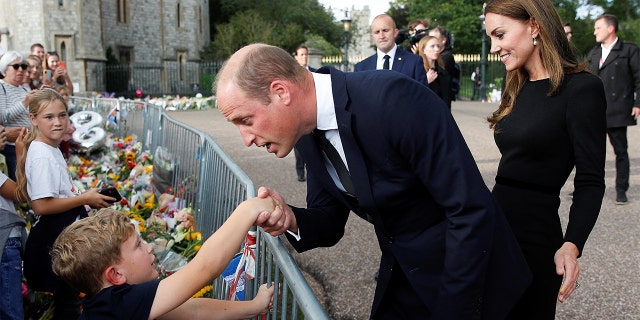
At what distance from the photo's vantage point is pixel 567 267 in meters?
2.13

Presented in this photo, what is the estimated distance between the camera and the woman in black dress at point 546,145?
2184 mm

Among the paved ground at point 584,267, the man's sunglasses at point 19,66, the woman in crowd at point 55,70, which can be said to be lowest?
the paved ground at point 584,267

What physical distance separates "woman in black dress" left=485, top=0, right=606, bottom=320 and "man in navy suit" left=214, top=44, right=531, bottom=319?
44cm

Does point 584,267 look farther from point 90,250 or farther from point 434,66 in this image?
point 90,250

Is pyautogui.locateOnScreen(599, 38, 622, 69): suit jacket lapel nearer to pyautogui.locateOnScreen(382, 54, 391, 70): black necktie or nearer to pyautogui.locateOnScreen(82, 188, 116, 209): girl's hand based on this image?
pyautogui.locateOnScreen(382, 54, 391, 70): black necktie

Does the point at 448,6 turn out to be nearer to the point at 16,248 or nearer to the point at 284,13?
the point at 284,13

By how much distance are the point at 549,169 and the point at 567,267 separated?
14.0 inches

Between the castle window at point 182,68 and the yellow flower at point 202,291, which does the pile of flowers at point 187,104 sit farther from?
the yellow flower at point 202,291

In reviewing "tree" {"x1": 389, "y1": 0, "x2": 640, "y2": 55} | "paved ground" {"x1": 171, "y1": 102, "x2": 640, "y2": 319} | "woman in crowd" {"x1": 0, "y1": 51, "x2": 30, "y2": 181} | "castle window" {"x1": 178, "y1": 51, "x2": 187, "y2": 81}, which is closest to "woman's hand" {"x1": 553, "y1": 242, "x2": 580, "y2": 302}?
"paved ground" {"x1": 171, "y1": 102, "x2": 640, "y2": 319}

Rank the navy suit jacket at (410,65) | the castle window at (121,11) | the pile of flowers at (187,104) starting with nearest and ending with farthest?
the navy suit jacket at (410,65), the pile of flowers at (187,104), the castle window at (121,11)

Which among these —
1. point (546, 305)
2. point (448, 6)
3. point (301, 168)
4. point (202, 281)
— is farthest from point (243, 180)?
point (448, 6)

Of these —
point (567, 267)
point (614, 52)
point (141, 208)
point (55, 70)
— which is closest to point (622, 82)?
point (614, 52)

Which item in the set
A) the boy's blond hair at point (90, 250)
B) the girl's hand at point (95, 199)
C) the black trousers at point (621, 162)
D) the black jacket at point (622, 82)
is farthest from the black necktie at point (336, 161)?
the black jacket at point (622, 82)

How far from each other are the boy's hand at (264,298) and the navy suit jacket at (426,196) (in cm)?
51
